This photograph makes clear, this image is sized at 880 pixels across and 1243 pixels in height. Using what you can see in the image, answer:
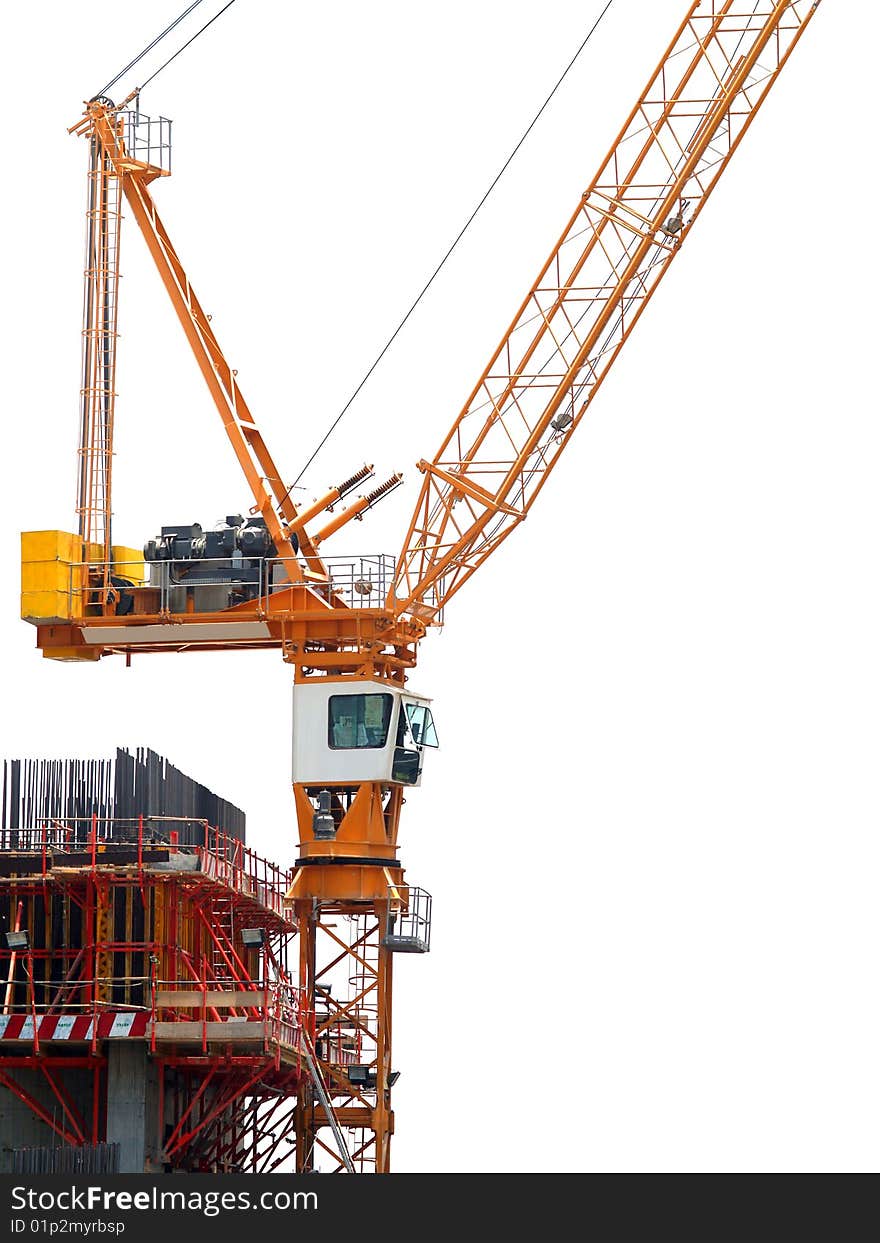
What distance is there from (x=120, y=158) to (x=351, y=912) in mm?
24191

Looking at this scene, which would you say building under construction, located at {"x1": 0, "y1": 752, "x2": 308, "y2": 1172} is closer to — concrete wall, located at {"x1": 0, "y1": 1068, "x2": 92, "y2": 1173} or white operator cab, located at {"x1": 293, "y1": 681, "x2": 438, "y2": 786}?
concrete wall, located at {"x1": 0, "y1": 1068, "x2": 92, "y2": 1173}

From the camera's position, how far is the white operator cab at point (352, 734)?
108m

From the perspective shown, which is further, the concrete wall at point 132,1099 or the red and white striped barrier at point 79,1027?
the concrete wall at point 132,1099

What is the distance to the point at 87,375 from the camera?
109250 mm

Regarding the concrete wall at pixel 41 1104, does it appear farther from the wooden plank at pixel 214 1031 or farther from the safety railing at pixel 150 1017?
the wooden plank at pixel 214 1031

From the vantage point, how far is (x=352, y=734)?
108062mm

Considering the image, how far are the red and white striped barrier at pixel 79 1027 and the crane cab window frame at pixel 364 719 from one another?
65.7ft

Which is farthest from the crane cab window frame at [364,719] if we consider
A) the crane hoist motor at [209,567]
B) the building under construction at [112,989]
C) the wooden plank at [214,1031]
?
the wooden plank at [214,1031]

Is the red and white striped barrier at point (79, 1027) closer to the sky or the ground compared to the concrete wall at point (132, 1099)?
closer to the sky

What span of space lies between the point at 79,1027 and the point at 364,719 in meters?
20.9

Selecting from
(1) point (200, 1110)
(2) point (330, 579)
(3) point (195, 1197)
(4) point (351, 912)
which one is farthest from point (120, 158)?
(3) point (195, 1197)

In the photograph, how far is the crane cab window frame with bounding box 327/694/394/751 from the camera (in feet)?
354

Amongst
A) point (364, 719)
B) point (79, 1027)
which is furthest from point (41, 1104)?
point (364, 719)

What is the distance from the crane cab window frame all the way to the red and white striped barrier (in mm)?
20027
